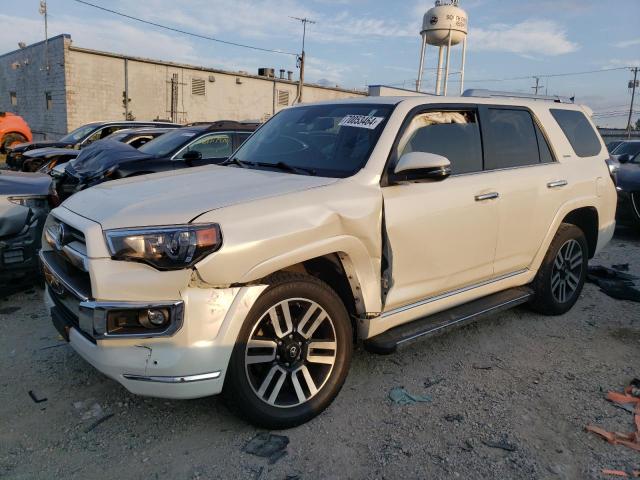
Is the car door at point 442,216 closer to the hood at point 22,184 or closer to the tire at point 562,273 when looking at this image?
the tire at point 562,273

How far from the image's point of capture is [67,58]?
23688mm

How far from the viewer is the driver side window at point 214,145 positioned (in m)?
7.46

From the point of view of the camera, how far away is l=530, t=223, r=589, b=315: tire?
4562mm

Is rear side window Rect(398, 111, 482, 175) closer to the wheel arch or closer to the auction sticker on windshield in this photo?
the auction sticker on windshield

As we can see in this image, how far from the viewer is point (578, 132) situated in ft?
15.9

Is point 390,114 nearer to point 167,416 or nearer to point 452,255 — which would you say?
point 452,255

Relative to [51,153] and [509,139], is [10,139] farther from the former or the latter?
[509,139]

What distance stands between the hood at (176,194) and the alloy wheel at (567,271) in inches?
106

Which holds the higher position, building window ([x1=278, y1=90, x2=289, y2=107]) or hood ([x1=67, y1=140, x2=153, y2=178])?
building window ([x1=278, y1=90, x2=289, y2=107])

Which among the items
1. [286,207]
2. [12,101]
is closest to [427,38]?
[12,101]

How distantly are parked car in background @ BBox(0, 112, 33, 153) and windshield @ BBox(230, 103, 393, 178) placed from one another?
61.5 ft

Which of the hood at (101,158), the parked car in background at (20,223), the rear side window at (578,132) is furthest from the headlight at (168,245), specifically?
the hood at (101,158)

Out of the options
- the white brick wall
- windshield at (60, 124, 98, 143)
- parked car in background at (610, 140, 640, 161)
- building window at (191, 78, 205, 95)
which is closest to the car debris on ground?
parked car in background at (610, 140, 640, 161)

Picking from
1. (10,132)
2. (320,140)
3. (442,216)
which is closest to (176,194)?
(320,140)
